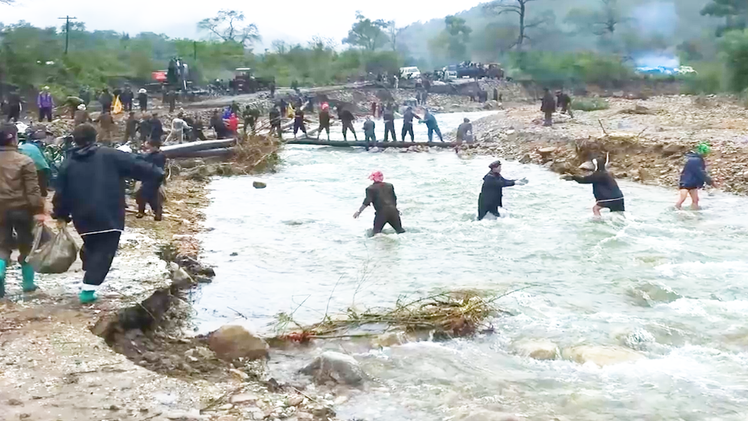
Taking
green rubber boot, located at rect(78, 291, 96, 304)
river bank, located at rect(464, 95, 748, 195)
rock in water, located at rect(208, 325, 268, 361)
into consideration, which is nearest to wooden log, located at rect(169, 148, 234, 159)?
river bank, located at rect(464, 95, 748, 195)

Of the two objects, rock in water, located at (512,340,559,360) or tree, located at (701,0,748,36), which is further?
tree, located at (701,0,748,36)

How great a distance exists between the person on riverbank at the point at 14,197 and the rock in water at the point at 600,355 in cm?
432

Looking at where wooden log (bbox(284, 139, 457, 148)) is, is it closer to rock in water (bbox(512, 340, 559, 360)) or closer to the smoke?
rock in water (bbox(512, 340, 559, 360))

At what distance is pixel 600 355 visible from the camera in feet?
21.2

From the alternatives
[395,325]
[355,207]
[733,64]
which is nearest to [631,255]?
[395,325]

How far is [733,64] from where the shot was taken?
36031 millimetres

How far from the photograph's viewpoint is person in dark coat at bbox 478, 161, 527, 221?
12.1m

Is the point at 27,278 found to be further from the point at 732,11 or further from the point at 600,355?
the point at 732,11

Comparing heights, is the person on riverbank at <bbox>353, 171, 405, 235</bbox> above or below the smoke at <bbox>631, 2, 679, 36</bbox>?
below

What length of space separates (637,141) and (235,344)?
16217 mm

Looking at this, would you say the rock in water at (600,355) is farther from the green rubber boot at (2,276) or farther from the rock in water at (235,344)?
the green rubber boot at (2,276)

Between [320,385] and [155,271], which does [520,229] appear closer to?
[155,271]

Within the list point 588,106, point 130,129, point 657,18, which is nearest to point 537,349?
point 130,129

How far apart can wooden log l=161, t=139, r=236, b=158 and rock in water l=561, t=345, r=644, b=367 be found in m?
14.2
